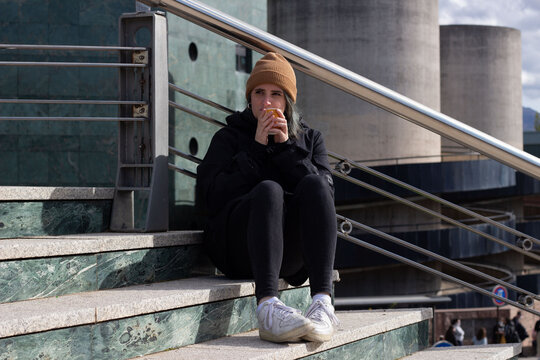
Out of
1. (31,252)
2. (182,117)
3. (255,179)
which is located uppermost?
(182,117)

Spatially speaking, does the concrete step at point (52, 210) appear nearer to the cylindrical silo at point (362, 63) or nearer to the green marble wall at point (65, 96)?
the green marble wall at point (65, 96)

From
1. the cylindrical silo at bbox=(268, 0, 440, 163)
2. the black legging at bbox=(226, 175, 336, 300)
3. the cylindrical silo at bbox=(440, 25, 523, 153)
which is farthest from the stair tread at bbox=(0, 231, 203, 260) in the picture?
the cylindrical silo at bbox=(440, 25, 523, 153)

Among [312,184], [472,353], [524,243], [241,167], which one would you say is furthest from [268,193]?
[524,243]

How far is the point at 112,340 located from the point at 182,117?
11.6 ft

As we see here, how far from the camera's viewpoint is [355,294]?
71.7 feet

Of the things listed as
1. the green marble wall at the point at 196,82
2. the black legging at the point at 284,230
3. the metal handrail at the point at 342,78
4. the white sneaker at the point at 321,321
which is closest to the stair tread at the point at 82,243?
the black legging at the point at 284,230

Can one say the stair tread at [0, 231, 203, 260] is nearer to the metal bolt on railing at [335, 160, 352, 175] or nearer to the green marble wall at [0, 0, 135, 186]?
the metal bolt on railing at [335, 160, 352, 175]

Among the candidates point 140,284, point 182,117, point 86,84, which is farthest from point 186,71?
point 140,284

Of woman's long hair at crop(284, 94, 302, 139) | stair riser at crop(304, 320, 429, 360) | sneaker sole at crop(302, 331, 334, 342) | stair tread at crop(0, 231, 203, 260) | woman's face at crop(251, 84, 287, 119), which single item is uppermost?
woman's face at crop(251, 84, 287, 119)

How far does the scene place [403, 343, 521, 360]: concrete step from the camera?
129 inches

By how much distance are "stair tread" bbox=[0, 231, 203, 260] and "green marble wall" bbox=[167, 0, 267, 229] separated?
237cm

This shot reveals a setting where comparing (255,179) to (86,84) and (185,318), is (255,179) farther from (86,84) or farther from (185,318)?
(86,84)

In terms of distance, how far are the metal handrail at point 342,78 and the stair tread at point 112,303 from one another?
90 cm

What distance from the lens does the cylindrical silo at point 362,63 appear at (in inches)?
828
